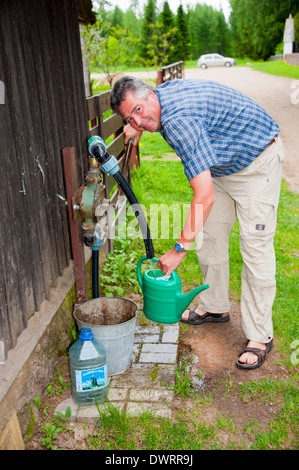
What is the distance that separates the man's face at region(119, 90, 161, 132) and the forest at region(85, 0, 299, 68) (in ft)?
34.4

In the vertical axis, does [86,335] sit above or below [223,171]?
below

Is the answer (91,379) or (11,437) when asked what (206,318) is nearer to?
(91,379)

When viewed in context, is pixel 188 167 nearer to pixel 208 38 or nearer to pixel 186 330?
pixel 186 330

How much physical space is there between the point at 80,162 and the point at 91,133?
1.83ft

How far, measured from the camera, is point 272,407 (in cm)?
260

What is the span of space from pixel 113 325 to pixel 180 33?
50.2 meters

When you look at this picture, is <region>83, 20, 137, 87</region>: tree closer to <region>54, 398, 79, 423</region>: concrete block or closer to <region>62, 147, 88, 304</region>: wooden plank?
<region>62, 147, 88, 304</region>: wooden plank

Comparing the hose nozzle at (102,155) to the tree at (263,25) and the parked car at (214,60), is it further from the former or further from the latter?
the tree at (263,25)

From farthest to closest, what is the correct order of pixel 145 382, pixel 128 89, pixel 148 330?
1. pixel 148 330
2. pixel 145 382
3. pixel 128 89

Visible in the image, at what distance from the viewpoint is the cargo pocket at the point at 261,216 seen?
285 centimetres

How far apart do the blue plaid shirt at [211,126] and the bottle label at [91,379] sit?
3.74 feet

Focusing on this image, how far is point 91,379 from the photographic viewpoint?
2.51 m

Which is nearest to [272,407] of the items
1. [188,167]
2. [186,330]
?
[186,330]

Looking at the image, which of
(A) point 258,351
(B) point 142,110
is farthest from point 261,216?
(B) point 142,110
